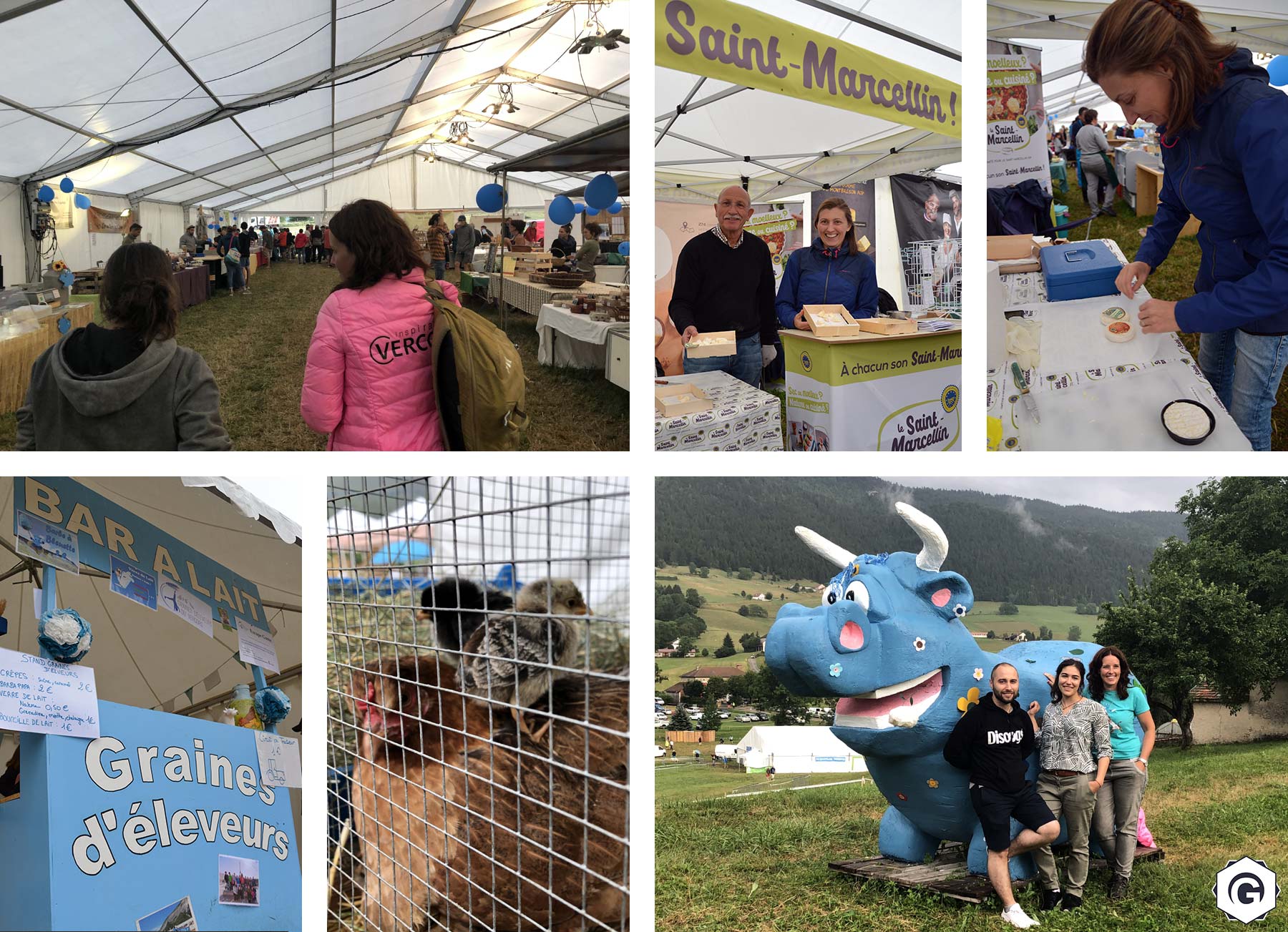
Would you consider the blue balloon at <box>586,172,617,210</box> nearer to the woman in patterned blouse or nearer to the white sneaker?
the woman in patterned blouse

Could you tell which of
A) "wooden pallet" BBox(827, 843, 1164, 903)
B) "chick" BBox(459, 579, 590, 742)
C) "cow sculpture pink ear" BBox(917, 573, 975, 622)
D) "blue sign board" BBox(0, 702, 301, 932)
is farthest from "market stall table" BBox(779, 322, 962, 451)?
"blue sign board" BBox(0, 702, 301, 932)

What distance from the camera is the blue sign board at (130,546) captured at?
2404 mm

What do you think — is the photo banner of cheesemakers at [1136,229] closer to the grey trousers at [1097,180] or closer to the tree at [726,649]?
the grey trousers at [1097,180]

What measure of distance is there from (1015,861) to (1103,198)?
1.97 meters

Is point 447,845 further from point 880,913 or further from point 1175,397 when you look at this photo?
point 1175,397

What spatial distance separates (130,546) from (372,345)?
93 cm

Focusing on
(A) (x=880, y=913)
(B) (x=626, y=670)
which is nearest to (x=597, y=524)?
(B) (x=626, y=670)

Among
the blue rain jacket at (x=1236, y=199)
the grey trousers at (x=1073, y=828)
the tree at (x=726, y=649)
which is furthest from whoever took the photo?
the tree at (x=726, y=649)

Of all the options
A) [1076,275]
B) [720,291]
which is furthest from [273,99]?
[1076,275]

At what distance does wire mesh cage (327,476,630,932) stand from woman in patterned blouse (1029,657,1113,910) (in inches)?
48.9

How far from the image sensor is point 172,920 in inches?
94.1

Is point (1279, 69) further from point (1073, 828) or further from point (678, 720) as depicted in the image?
point (678, 720)

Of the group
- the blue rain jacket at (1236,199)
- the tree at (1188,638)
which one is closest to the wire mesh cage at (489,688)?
the blue rain jacket at (1236,199)

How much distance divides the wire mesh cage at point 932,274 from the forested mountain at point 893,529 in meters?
0.80
